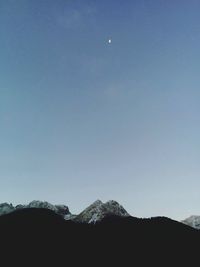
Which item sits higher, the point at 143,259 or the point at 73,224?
the point at 73,224

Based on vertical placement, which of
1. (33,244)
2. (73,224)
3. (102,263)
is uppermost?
(73,224)

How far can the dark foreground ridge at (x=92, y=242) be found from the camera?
9356cm

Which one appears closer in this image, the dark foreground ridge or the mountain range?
the mountain range

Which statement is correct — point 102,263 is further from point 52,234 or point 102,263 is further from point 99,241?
point 52,234

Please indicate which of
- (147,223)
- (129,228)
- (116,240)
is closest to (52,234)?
(116,240)

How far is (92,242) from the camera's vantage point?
10812 centimetres

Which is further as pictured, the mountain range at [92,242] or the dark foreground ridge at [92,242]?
the dark foreground ridge at [92,242]

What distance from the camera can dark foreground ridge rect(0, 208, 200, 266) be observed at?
307ft

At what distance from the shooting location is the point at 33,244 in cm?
9950

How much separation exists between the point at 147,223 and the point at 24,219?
45.6m

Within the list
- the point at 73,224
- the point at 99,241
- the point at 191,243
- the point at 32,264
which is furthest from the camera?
the point at 73,224

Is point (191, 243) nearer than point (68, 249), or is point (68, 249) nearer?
point (68, 249)

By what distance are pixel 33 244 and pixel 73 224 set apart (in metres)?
27.5

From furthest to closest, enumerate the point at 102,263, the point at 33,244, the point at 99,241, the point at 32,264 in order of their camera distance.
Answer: the point at 99,241 < the point at 33,244 < the point at 102,263 < the point at 32,264
